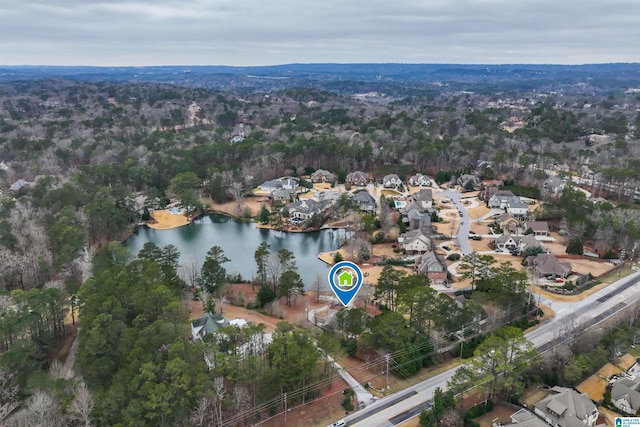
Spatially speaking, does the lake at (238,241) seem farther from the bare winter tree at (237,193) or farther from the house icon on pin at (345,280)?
the house icon on pin at (345,280)

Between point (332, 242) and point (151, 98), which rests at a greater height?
point (151, 98)

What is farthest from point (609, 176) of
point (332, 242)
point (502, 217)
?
point (332, 242)

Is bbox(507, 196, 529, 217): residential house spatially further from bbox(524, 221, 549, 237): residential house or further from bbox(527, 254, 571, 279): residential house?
bbox(527, 254, 571, 279): residential house

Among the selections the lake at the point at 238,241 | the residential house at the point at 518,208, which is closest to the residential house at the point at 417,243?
the lake at the point at 238,241

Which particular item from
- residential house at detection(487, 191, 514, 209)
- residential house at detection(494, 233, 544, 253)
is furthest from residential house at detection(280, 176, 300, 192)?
residential house at detection(494, 233, 544, 253)

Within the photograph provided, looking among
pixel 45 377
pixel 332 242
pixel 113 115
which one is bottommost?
pixel 332 242

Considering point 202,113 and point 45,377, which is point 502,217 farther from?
point 202,113

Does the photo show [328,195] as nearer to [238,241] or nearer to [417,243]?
[238,241]
